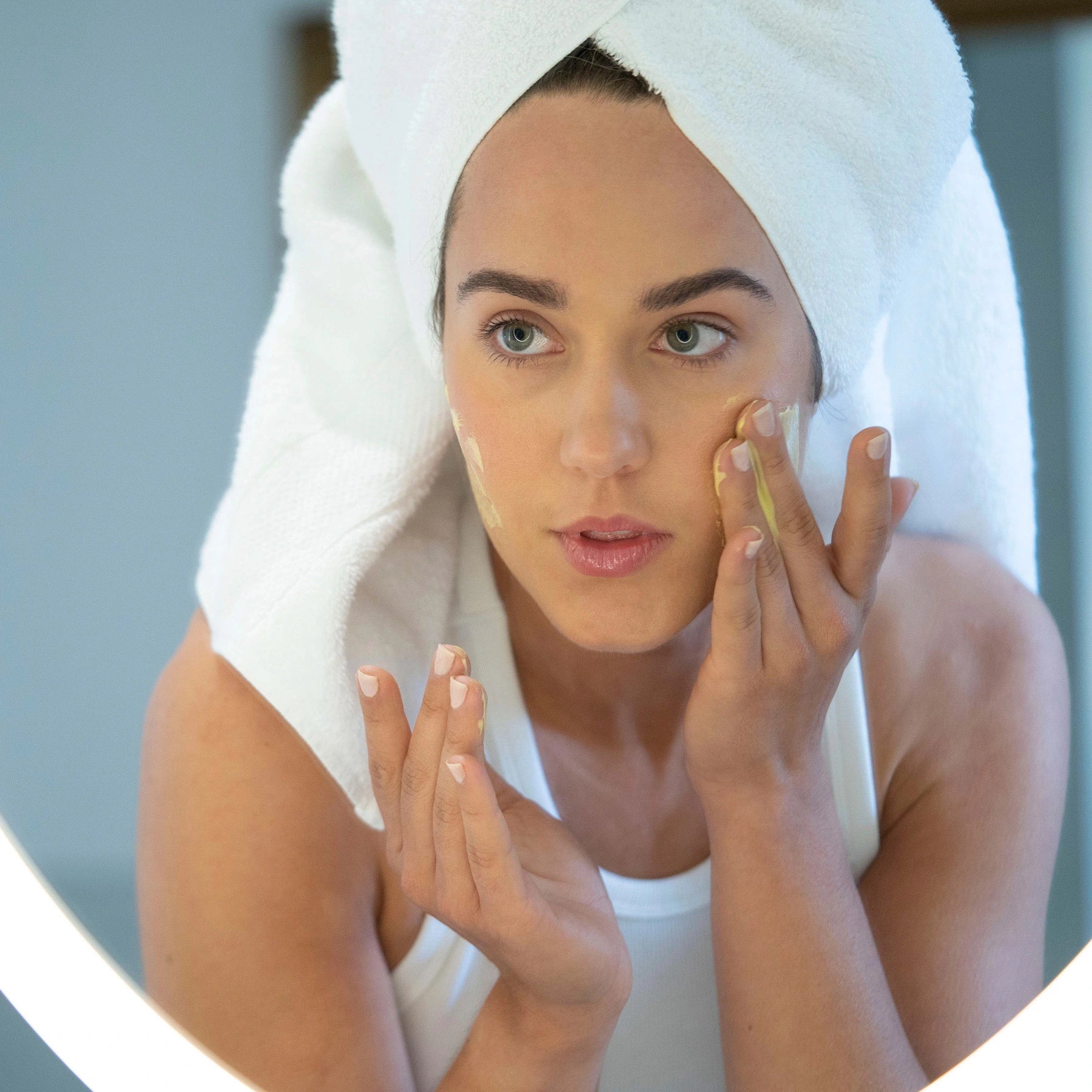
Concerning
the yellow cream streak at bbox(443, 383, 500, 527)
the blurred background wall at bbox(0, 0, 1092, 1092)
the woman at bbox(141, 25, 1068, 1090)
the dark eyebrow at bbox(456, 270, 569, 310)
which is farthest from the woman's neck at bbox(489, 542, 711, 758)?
the blurred background wall at bbox(0, 0, 1092, 1092)

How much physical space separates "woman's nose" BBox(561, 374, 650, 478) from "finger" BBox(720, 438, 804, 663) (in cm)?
4

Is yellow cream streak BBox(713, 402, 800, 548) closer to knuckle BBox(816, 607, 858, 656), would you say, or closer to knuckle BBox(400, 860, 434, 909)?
knuckle BBox(816, 607, 858, 656)

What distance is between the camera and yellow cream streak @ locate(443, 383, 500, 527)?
0.60 metres

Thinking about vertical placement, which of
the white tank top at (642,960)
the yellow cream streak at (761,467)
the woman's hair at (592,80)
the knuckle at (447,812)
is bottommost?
the white tank top at (642,960)

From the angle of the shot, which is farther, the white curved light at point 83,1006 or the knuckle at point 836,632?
the knuckle at point 836,632

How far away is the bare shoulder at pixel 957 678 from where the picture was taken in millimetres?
713

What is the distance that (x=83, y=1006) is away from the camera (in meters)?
0.48

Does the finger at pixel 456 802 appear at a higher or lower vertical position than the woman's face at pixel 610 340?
lower

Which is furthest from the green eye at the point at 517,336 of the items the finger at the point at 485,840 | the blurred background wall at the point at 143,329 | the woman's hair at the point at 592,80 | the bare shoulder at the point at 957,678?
the blurred background wall at the point at 143,329

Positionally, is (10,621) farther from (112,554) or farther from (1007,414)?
(1007,414)

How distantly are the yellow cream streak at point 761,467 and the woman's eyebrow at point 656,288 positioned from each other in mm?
65

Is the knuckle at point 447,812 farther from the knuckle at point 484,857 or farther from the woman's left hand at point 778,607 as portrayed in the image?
the woman's left hand at point 778,607

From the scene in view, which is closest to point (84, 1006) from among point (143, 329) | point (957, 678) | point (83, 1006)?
point (83, 1006)

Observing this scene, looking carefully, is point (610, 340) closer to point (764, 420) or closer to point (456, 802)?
point (764, 420)
